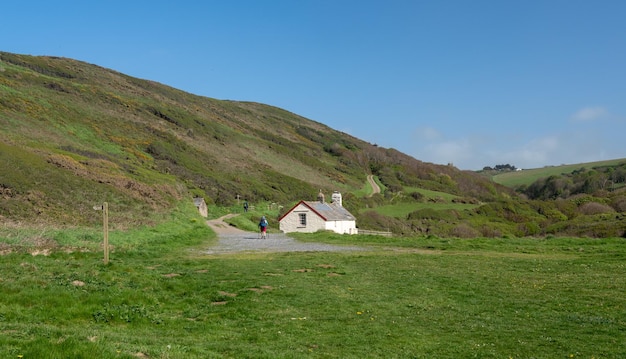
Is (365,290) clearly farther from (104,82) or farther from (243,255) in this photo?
(104,82)

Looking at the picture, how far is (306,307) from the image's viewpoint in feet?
47.1

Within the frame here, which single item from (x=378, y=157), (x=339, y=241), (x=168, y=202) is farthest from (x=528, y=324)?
(x=378, y=157)

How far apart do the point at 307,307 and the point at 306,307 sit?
28 mm

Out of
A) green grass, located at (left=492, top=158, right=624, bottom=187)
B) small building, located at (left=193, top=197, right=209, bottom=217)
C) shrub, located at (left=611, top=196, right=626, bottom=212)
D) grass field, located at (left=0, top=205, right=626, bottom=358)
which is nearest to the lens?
grass field, located at (left=0, top=205, right=626, bottom=358)

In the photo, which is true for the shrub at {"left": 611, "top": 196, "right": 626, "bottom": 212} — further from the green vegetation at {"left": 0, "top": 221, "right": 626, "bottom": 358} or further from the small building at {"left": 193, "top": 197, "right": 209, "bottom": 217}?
the green vegetation at {"left": 0, "top": 221, "right": 626, "bottom": 358}

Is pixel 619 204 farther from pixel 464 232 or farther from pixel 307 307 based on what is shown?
pixel 307 307

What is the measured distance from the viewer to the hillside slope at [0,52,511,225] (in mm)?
36344

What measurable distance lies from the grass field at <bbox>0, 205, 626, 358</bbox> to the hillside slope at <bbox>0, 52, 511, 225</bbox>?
14626 mm

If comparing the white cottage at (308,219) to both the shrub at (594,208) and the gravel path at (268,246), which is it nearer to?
the gravel path at (268,246)

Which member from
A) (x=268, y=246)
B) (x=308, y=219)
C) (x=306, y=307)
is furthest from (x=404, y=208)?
(x=306, y=307)

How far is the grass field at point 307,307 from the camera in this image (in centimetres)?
1000

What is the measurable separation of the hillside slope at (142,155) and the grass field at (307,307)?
48.0 ft

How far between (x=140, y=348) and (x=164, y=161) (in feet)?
213

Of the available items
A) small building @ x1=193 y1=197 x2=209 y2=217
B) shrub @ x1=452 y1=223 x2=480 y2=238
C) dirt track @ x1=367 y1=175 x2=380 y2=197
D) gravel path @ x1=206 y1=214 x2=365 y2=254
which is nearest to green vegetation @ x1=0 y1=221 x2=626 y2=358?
gravel path @ x1=206 y1=214 x2=365 y2=254
